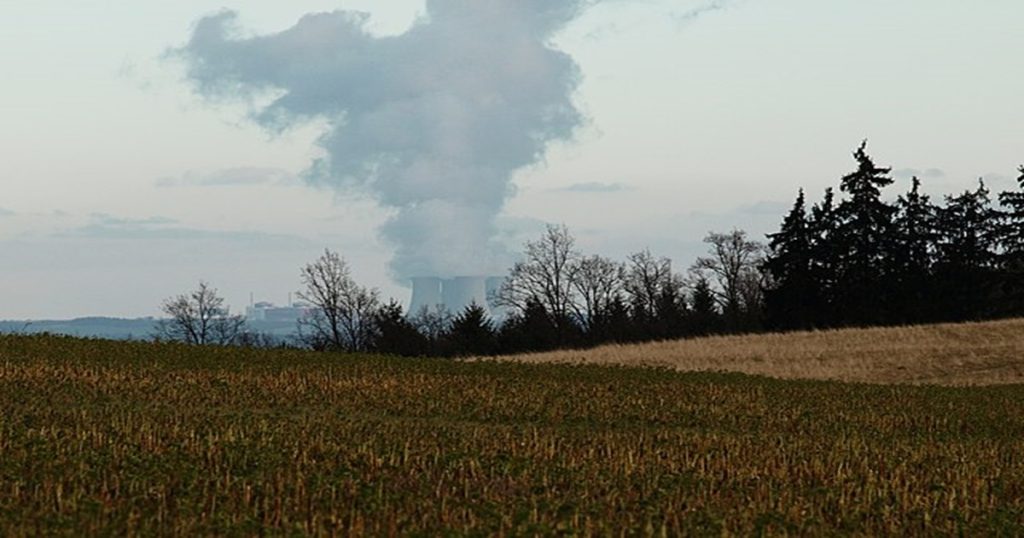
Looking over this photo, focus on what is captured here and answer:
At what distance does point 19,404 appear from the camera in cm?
2864

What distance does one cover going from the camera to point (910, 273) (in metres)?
86.3

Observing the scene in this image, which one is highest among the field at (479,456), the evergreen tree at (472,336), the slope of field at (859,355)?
the evergreen tree at (472,336)

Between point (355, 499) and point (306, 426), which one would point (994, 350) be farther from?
point (355, 499)

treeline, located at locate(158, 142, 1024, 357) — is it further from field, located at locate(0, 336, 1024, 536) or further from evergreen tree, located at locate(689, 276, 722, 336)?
field, located at locate(0, 336, 1024, 536)

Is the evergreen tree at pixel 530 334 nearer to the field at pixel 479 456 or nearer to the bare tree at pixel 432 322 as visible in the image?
the bare tree at pixel 432 322

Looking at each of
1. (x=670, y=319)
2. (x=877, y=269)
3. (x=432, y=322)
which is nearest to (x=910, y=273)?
(x=877, y=269)

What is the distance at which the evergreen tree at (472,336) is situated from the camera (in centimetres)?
8800

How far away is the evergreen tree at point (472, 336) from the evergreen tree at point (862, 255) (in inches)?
1006

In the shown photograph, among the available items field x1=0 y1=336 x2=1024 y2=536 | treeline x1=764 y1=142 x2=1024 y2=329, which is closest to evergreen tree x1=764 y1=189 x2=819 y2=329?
treeline x1=764 y1=142 x2=1024 y2=329

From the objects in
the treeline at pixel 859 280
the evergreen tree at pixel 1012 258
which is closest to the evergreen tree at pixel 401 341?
the treeline at pixel 859 280

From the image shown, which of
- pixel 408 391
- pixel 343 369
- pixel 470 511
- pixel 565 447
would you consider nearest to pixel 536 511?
pixel 470 511

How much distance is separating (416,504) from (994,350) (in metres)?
52.7

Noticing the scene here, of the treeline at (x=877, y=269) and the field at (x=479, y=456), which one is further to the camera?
the treeline at (x=877, y=269)

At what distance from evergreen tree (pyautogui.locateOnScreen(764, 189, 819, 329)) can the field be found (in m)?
45.2
